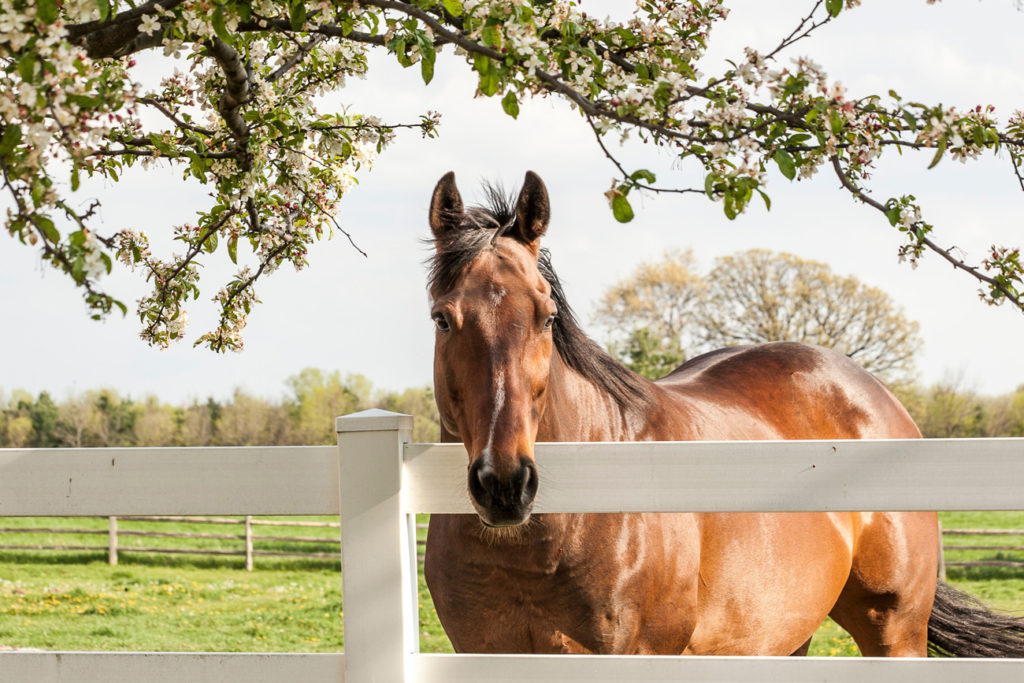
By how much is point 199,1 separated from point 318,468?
1533 millimetres

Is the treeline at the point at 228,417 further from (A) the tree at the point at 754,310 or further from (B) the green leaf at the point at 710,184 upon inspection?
(B) the green leaf at the point at 710,184

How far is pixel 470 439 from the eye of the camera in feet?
8.32

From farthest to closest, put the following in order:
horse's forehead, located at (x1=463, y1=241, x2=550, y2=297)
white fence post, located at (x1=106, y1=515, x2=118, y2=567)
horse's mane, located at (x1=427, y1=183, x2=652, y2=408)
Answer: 1. white fence post, located at (x1=106, y1=515, x2=118, y2=567)
2. horse's mane, located at (x1=427, y1=183, x2=652, y2=408)
3. horse's forehead, located at (x1=463, y1=241, x2=550, y2=297)

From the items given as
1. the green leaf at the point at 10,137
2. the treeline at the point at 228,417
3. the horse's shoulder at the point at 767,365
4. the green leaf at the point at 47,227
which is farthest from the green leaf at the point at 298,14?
the treeline at the point at 228,417

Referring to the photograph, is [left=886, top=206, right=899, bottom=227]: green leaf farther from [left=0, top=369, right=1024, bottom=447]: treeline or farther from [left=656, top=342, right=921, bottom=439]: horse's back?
[left=0, top=369, right=1024, bottom=447]: treeline

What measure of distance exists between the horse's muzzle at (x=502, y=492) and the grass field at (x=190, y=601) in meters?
8.32

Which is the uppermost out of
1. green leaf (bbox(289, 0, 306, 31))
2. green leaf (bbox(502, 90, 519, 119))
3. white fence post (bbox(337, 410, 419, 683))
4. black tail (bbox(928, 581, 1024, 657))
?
green leaf (bbox(289, 0, 306, 31))

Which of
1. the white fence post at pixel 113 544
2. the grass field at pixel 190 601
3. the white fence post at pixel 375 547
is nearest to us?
the white fence post at pixel 375 547

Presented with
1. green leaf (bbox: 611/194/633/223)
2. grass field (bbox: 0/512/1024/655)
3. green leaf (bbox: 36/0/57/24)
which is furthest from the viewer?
grass field (bbox: 0/512/1024/655)

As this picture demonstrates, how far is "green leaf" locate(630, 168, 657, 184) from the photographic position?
2.45m

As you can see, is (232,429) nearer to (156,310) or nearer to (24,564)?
(24,564)

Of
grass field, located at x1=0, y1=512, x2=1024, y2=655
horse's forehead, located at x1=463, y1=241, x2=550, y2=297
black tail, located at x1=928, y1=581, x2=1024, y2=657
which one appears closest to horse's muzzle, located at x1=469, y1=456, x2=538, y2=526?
horse's forehead, located at x1=463, y1=241, x2=550, y2=297

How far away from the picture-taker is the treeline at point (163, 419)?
27656mm

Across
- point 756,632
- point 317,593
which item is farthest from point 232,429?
Answer: point 756,632
